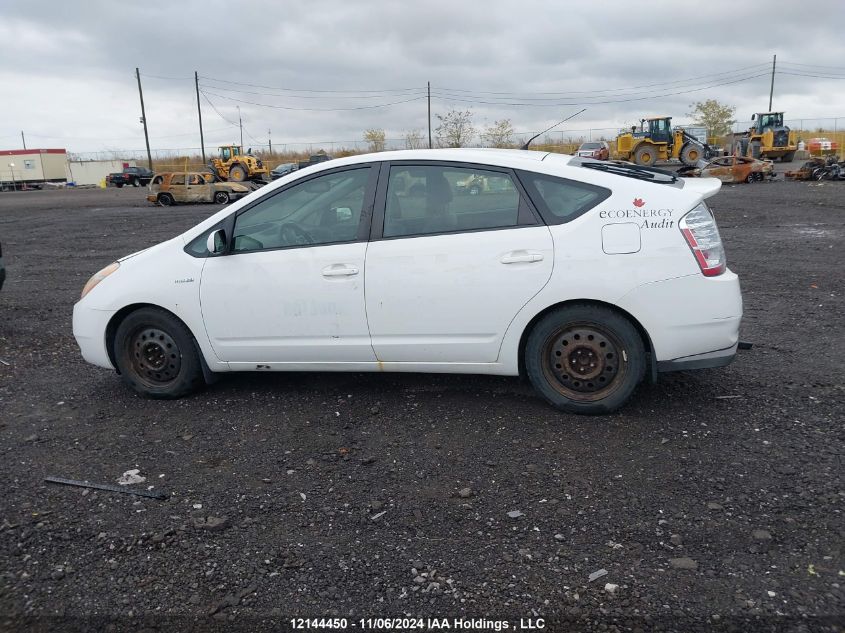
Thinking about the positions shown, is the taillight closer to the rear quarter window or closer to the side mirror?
the rear quarter window

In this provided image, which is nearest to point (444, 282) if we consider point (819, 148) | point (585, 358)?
point (585, 358)

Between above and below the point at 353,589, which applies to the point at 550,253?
above

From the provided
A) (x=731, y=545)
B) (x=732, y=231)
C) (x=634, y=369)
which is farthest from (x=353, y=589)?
(x=732, y=231)

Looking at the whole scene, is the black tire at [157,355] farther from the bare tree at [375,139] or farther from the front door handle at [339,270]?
the bare tree at [375,139]

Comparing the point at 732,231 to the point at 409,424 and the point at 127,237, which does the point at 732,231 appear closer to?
the point at 409,424

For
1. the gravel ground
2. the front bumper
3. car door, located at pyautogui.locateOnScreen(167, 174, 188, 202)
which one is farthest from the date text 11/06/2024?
car door, located at pyautogui.locateOnScreen(167, 174, 188, 202)

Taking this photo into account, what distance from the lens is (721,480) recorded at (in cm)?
360

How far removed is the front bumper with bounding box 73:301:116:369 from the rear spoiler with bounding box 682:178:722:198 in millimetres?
3972

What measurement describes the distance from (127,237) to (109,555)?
15.4 m

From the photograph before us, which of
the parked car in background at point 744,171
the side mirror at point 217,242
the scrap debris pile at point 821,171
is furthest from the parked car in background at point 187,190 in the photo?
the side mirror at point 217,242

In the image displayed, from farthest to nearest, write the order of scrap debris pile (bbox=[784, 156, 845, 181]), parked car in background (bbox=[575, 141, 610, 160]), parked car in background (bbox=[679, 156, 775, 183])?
parked car in background (bbox=[575, 141, 610, 160]), parked car in background (bbox=[679, 156, 775, 183]), scrap debris pile (bbox=[784, 156, 845, 181])

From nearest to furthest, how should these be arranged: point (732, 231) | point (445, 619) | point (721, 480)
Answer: point (445, 619), point (721, 480), point (732, 231)

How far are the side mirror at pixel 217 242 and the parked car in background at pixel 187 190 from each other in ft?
88.3

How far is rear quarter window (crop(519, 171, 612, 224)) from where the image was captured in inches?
169
